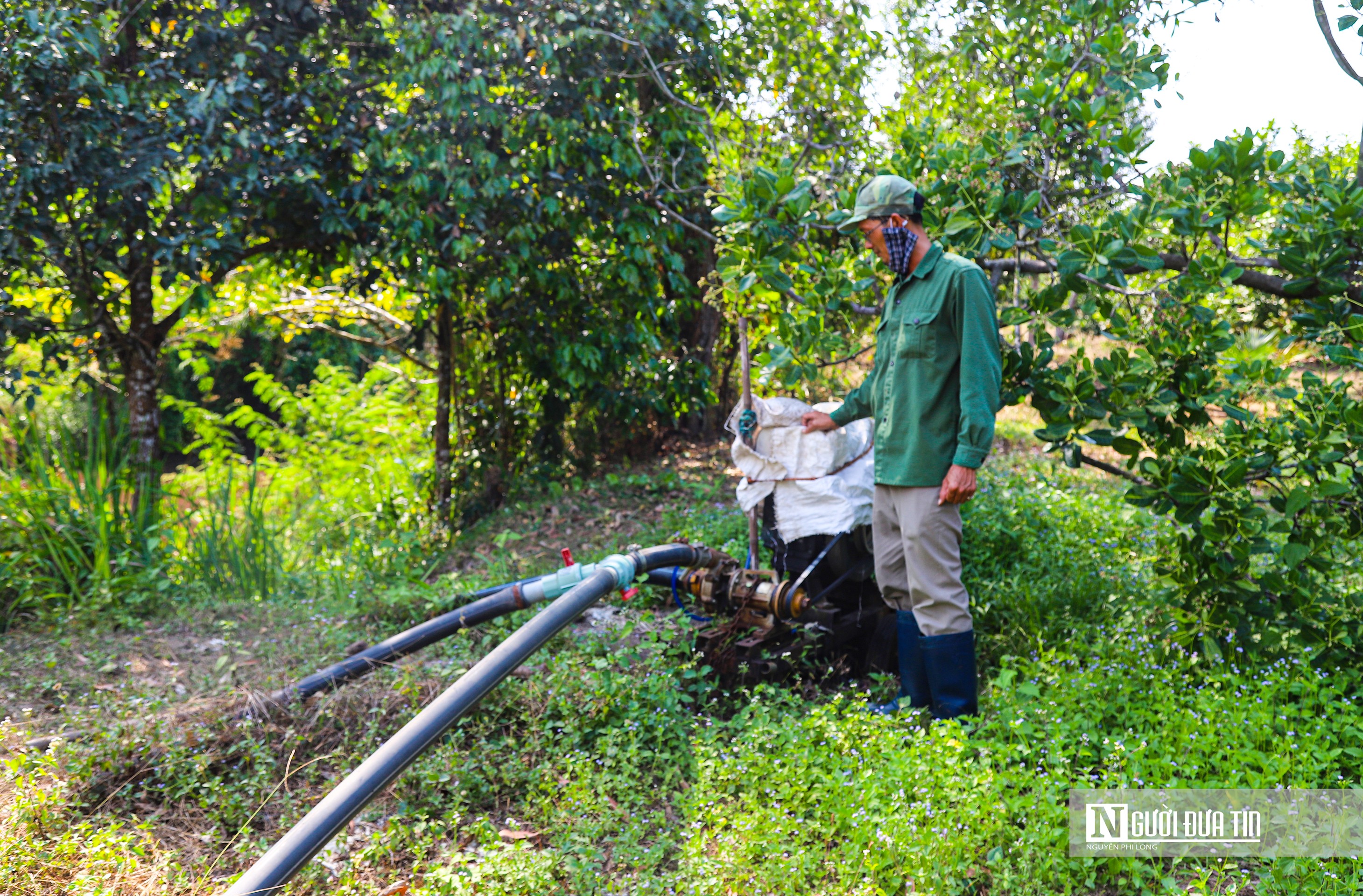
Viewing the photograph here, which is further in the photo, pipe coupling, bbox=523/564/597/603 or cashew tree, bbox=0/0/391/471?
cashew tree, bbox=0/0/391/471

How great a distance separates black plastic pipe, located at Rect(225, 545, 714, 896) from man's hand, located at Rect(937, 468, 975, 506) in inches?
47.0

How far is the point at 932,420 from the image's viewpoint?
11.1 ft

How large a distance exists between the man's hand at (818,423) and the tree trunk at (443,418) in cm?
361

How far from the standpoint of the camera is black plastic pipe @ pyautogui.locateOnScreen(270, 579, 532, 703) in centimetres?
363

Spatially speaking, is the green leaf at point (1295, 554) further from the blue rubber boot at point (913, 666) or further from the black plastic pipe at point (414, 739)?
the black plastic pipe at point (414, 739)

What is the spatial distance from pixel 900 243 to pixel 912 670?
5.33 feet

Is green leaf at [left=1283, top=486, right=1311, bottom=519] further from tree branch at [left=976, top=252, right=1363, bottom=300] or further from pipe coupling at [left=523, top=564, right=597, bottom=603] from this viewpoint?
pipe coupling at [left=523, top=564, right=597, bottom=603]

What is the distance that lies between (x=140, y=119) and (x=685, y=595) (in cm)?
391

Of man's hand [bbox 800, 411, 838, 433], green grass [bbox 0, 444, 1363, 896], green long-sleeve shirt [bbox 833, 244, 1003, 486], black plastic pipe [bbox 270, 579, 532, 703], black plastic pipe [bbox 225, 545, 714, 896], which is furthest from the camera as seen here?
man's hand [bbox 800, 411, 838, 433]

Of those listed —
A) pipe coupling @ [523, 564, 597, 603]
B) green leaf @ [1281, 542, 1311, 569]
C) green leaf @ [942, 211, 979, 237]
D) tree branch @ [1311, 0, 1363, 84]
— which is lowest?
pipe coupling @ [523, 564, 597, 603]

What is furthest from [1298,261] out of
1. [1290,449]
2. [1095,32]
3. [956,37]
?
[956,37]

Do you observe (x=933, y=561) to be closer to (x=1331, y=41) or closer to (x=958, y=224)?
(x=958, y=224)

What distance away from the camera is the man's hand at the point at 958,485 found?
10.7 feet

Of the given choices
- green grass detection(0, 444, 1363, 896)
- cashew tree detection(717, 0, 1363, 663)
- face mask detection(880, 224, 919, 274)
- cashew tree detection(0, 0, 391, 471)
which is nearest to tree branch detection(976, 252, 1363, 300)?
cashew tree detection(717, 0, 1363, 663)
